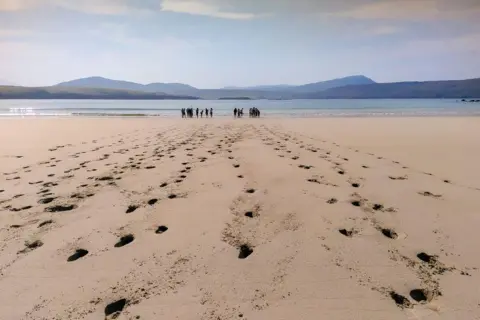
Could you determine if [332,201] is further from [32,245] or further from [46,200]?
[46,200]

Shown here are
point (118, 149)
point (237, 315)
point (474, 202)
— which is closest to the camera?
point (237, 315)

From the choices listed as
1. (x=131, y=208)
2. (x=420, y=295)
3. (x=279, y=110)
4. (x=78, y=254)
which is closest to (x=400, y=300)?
(x=420, y=295)

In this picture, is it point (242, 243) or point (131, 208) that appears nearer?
point (242, 243)

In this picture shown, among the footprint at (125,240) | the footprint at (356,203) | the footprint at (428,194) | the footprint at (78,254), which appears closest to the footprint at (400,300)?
the footprint at (356,203)

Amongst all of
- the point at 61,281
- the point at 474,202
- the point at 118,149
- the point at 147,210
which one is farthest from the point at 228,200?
the point at 118,149

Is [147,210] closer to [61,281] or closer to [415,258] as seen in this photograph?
[61,281]

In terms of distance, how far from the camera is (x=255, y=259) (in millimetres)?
3359

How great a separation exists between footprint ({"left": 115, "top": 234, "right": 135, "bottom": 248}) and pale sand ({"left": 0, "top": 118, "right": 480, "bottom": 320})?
5 cm

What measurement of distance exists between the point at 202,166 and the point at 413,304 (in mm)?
5521

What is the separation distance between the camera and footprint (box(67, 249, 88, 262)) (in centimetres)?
343

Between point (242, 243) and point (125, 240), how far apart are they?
1.27m

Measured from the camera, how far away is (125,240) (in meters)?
3.82

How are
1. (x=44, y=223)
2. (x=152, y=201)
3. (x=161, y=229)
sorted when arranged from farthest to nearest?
(x=152, y=201)
(x=44, y=223)
(x=161, y=229)

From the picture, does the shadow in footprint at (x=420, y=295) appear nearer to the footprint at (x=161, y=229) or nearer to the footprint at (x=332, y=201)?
the footprint at (x=332, y=201)
